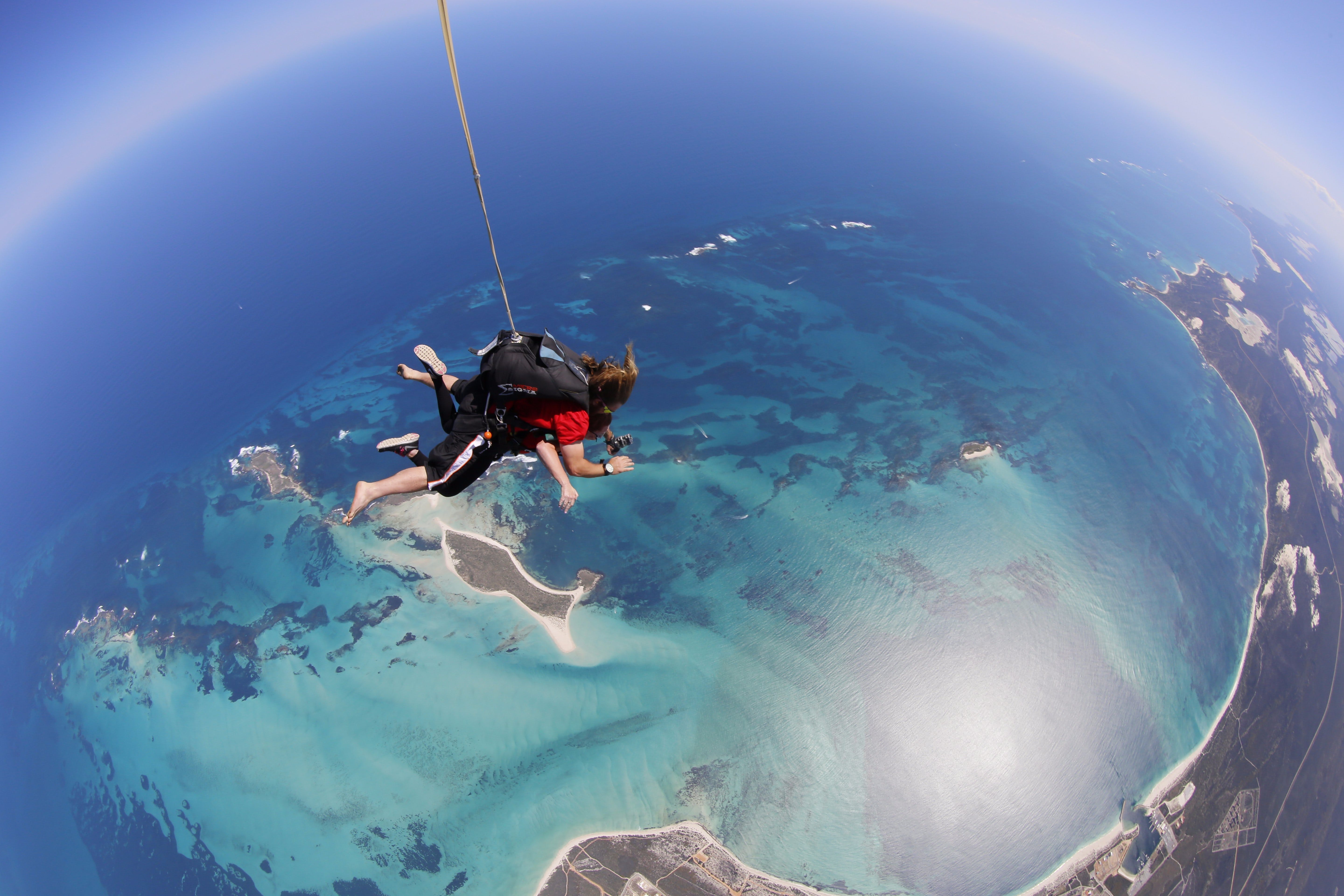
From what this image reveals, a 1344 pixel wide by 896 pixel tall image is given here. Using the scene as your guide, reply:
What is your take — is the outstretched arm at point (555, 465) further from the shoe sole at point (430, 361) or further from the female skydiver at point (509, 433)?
the shoe sole at point (430, 361)

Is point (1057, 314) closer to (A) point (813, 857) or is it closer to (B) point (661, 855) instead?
(A) point (813, 857)

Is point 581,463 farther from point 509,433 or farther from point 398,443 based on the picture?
point 398,443

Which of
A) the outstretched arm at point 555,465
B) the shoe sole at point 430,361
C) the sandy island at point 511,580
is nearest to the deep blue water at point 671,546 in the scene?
the sandy island at point 511,580

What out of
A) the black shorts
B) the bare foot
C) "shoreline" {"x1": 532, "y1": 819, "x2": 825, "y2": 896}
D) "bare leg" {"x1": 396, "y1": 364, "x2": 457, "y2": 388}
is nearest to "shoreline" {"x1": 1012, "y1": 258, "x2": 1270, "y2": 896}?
"shoreline" {"x1": 532, "y1": 819, "x2": 825, "y2": 896}

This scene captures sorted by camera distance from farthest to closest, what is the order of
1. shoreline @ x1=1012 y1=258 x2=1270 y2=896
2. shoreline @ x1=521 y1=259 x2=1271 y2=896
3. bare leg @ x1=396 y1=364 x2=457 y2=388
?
shoreline @ x1=1012 y1=258 x2=1270 y2=896 → shoreline @ x1=521 y1=259 x2=1271 y2=896 → bare leg @ x1=396 y1=364 x2=457 y2=388

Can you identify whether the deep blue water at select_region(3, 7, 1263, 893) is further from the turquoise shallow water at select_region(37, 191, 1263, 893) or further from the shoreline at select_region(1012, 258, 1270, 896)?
the shoreline at select_region(1012, 258, 1270, 896)

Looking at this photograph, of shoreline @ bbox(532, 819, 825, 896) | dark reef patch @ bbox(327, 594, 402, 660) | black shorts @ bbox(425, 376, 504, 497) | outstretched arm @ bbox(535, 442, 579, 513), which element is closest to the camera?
outstretched arm @ bbox(535, 442, 579, 513)
